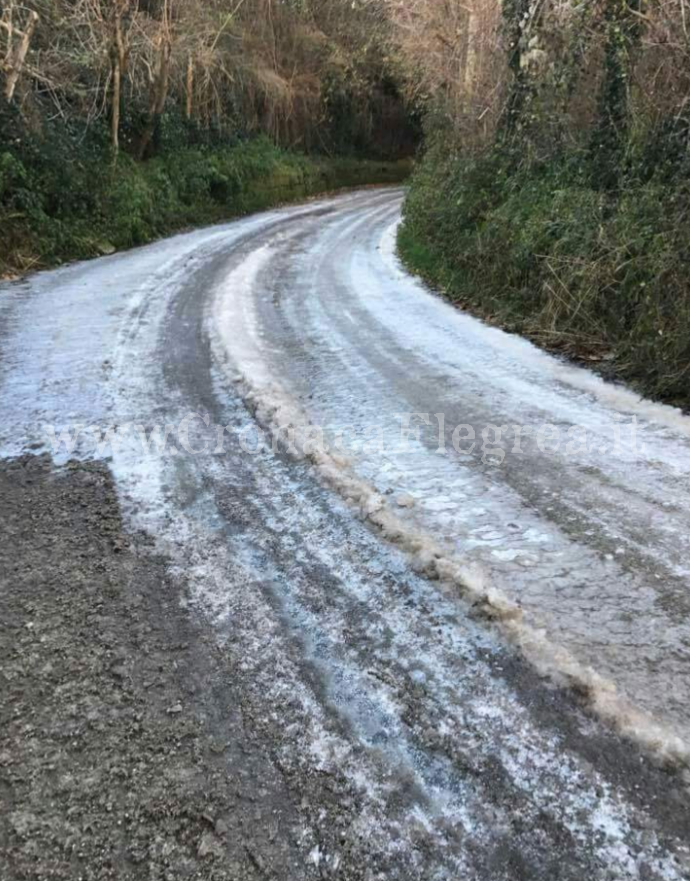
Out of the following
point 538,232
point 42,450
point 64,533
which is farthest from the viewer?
point 538,232

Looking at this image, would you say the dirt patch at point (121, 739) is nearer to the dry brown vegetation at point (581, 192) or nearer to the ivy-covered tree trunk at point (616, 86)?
the dry brown vegetation at point (581, 192)

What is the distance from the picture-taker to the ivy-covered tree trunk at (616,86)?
606 centimetres

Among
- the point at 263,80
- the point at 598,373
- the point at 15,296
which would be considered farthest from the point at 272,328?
the point at 263,80

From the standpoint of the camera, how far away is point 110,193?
11.6 metres

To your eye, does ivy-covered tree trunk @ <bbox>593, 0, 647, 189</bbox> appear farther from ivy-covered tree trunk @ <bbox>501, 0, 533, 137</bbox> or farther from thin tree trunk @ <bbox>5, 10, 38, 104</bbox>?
thin tree trunk @ <bbox>5, 10, 38, 104</bbox>

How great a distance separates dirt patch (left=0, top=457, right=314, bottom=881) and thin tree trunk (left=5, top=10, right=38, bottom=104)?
32.6ft

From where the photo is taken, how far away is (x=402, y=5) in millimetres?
14188

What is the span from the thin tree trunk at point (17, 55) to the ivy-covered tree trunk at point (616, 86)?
317 inches

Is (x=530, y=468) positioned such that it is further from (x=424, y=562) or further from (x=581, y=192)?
(x=581, y=192)

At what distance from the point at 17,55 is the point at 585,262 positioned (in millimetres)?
9080

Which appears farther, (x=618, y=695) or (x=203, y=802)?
(x=618, y=695)

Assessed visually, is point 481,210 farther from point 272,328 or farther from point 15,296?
point 15,296

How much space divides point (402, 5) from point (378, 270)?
30.5 feet

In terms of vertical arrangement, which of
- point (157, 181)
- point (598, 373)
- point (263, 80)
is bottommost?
point (598, 373)
